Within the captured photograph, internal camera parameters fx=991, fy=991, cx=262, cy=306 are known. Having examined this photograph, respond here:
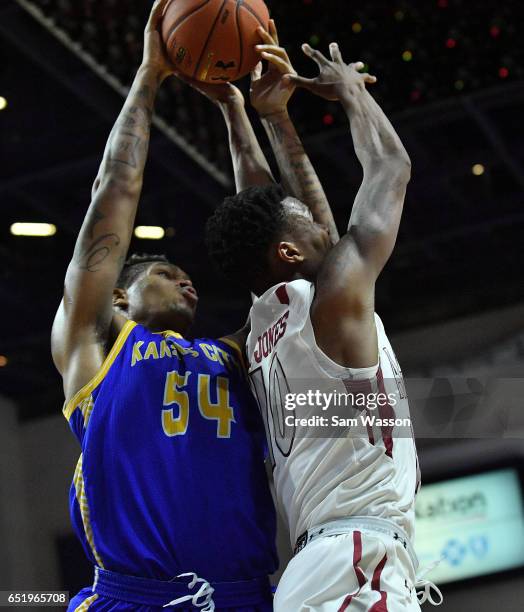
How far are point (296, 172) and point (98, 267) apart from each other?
891 mm

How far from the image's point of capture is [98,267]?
8.73 feet

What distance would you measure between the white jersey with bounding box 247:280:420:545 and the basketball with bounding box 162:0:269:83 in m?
0.84

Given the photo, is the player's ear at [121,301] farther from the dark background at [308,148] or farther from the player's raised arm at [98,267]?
the dark background at [308,148]

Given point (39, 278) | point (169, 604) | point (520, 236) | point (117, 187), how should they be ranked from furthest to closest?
point (520, 236)
point (39, 278)
point (117, 187)
point (169, 604)

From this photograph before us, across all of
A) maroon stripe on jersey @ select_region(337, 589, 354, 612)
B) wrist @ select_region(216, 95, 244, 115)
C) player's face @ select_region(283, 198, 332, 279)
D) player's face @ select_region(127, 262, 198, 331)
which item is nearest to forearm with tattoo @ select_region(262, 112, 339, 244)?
wrist @ select_region(216, 95, 244, 115)

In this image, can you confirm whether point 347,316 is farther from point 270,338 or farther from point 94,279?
point 94,279

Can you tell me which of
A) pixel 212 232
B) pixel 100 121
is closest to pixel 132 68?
pixel 100 121

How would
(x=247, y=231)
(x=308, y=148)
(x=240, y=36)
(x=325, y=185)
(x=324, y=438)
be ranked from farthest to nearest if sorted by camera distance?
(x=325, y=185), (x=308, y=148), (x=240, y=36), (x=247, y=231), (x=324, y=438)

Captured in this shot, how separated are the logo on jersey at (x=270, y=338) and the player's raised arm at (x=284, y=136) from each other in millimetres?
578

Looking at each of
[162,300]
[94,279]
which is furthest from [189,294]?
[94,279]

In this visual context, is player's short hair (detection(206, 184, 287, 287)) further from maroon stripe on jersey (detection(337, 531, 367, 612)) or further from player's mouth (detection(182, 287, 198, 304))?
maroon stripe on jersey (detection(337, 531, 367, 612))

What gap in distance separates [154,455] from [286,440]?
0.36 m

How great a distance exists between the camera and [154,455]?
2.61 m

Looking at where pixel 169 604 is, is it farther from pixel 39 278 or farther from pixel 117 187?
pixel 39 278
